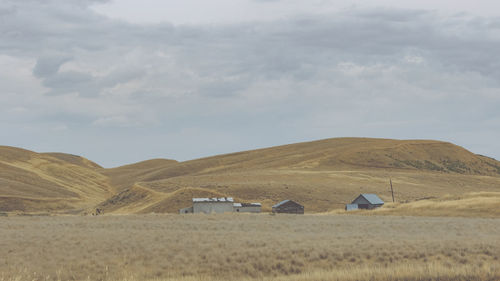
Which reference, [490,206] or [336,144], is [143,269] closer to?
[490,206]

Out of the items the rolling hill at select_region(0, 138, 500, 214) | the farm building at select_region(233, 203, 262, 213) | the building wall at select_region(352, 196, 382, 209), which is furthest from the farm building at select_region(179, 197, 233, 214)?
the building wall at select_region(352, 196, 382, 209)

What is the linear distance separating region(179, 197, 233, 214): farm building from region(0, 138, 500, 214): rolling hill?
5318 mm

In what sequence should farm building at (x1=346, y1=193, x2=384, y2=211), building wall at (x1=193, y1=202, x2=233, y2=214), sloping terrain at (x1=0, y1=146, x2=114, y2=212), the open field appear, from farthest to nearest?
sloping terrain at (x1=0, y1=146, x2=114, y2=212), farm building at (x1=346, y1=193, x2=384, y2=211), building wall at (x1=193, y1=202, x2=233, y2=214), the open field

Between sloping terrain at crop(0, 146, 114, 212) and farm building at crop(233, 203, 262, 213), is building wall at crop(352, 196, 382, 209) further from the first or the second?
sloping terrain at crop(0, 146, 114, 212)

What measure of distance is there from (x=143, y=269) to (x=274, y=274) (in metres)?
4.48

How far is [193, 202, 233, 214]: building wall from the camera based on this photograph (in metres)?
71.9

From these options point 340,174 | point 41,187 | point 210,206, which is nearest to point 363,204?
point 210,206

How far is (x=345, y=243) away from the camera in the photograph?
83.3ft

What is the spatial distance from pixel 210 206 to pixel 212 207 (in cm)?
28

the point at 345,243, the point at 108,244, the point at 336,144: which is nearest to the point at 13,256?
the point at 108,244

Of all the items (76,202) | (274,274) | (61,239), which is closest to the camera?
(274,274)

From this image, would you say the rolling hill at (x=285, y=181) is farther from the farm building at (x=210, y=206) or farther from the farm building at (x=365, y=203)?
the farm building at (x=210, y=206)

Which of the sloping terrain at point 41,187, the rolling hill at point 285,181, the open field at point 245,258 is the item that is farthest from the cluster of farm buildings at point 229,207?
the open field at point 245,258

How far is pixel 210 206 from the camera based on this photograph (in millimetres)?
72500
